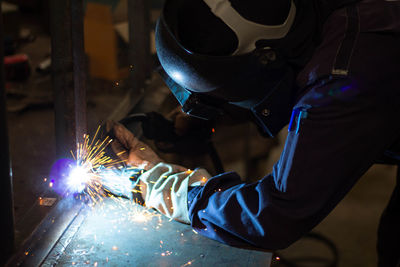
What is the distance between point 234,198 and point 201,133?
2.73 feet

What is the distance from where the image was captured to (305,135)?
1.12 m

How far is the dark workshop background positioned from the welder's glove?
2.14 feet

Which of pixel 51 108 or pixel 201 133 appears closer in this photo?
pixel 201 133

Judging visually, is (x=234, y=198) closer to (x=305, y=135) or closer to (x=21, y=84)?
(x=305, y=135)

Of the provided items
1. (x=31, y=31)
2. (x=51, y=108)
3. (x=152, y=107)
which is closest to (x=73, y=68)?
(x=152, y=107)

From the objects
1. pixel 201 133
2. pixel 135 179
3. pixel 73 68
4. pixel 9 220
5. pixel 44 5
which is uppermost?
pixel 44 5

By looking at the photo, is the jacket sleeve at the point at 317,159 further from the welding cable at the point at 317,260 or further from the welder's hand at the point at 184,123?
the welding cable at the point at 317,260

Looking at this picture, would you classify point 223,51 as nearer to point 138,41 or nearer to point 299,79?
point 299,79

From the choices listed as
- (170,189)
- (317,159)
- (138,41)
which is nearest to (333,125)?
(317,159)

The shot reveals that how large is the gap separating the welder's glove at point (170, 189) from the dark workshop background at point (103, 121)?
2.14ft

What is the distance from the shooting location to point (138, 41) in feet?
8.05

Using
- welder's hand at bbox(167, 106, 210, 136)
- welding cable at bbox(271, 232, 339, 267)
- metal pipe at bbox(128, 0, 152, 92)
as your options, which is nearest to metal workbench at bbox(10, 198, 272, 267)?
welder's hand at bbox(167, 106, 210, 136)

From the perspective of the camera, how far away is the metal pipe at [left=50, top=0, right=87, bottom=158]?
4.45 feet

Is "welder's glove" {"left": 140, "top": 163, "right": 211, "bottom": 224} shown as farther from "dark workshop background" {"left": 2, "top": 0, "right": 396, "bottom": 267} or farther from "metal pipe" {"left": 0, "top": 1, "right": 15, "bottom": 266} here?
"dark workshop background" {"left": 2, "top": 0, "right": 396, "bottom": 267}
